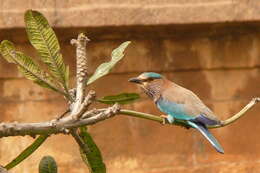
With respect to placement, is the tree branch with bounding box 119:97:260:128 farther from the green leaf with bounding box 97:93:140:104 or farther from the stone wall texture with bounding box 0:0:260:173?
the stone wall texture with bounding box 0:0:260:173

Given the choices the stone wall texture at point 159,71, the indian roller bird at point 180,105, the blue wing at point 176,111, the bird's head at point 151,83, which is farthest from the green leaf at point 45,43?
the stone wall texture at point 159,71

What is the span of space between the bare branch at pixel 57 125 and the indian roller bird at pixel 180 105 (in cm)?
70

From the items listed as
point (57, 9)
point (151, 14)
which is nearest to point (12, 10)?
point (57, 9)

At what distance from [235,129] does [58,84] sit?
7.75ft

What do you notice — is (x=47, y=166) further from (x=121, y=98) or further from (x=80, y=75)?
(x=80, y=75)

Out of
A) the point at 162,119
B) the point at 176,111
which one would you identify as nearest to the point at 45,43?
the point at 162,119

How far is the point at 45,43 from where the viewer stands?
1.63 metres

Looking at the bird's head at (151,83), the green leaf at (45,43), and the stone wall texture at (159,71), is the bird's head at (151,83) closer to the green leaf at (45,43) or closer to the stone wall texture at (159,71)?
the green leaf at (45,43)

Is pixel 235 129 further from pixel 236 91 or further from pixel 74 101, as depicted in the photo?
pixel 74 101

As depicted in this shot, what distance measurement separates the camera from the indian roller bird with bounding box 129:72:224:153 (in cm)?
219

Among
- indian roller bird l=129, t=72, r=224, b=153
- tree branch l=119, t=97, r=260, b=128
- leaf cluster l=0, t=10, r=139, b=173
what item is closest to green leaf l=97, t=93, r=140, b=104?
leaf cluster l=0, t=10, r=139, b=173

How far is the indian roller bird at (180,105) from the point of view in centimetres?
219

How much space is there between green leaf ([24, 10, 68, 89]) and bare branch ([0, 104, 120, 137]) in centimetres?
14

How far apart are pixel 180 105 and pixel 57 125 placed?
97 centimetres
